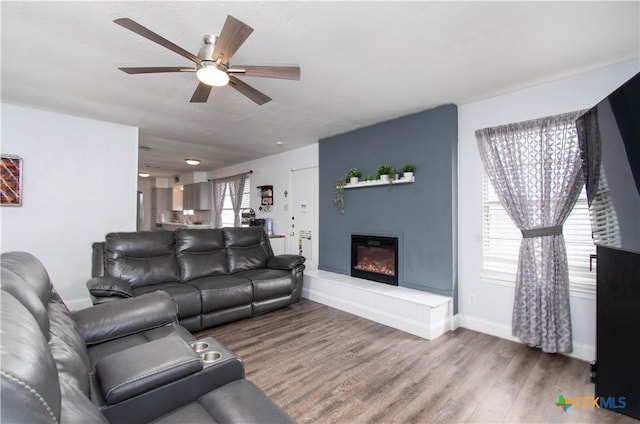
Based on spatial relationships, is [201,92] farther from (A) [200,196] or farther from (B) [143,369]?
(A) [200,196]

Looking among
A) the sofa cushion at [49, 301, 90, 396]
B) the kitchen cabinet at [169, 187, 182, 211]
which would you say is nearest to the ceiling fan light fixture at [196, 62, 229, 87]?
the sofa cushion at [49, 301, 90, 396]

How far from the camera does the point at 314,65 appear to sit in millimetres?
2479

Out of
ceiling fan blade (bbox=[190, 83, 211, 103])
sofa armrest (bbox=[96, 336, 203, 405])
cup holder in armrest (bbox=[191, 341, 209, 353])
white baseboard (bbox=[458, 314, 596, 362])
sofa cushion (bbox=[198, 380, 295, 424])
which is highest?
ceiling fan blade (bbox=[190, 83, 211, 103])

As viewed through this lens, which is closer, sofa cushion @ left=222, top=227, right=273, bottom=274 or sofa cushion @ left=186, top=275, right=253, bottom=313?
sofa cushion @ left=186, top=275, right=253, bottom=313

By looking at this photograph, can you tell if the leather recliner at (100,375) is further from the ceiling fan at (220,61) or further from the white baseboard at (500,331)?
the white baseboard at (500,331)

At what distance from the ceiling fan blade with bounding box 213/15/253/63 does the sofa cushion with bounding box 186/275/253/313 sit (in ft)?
7.61

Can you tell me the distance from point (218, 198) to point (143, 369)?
722 centimetres

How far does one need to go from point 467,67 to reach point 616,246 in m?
1.72

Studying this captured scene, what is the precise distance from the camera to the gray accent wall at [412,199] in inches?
133

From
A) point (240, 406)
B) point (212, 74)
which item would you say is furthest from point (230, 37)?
point (240, 406)

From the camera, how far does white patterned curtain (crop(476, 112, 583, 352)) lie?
2.66 meters

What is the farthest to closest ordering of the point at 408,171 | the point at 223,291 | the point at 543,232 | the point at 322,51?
the point at 408,171 < the point at 223,291 < the point at 543,232 < the point at 322,51

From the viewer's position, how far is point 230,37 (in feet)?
5.52

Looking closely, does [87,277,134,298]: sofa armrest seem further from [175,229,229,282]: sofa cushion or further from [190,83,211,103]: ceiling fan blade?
[190,83,211,103]: ceiling fan blade
